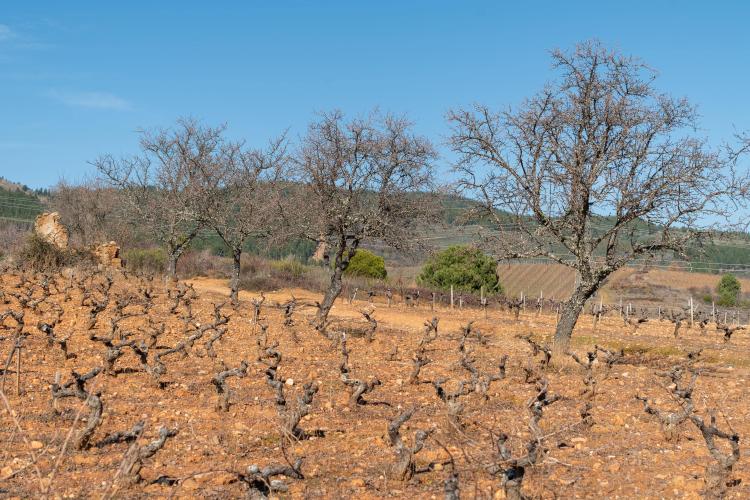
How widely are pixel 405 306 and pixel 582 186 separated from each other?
16.8m

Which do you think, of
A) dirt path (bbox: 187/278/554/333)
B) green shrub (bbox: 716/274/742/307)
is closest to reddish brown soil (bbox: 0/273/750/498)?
→ dirt path (bbox: 187/278/554/333)

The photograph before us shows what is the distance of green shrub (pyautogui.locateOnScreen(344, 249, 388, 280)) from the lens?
135 feet

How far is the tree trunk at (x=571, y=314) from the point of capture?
14.0 metres

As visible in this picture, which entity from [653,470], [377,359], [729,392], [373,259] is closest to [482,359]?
[377,359]

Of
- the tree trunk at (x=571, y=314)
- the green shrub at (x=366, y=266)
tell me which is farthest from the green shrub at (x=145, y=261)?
the tree trunk at (x=571, y=314)

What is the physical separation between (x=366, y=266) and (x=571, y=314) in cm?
2741

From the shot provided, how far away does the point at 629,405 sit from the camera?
400 inches

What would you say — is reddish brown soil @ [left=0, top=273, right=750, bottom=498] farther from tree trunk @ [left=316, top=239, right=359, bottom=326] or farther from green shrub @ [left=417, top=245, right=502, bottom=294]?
green shrub @ [left=417, top=245, right=502, bottom=294]

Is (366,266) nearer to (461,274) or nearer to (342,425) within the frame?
(461,274)

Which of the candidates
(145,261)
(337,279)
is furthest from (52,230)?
(337,279)

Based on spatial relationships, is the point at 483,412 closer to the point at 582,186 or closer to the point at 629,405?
the point at 629,405

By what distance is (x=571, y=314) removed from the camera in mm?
14391

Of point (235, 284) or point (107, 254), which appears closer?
point (235, 284)

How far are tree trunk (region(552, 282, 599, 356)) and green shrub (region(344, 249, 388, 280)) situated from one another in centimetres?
2624
